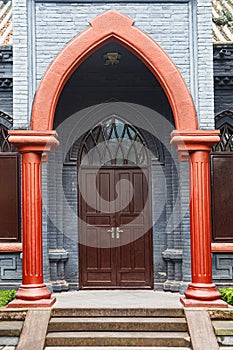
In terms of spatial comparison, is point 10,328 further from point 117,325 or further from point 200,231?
point 200,231

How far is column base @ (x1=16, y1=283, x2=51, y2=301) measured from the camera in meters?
7.76

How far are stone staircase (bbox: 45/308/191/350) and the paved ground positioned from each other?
234 millimetres

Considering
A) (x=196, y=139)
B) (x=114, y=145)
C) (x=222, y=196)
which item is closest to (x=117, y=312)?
(x=196, y=139)

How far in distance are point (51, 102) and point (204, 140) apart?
241 centimetres

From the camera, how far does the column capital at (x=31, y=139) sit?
795cm

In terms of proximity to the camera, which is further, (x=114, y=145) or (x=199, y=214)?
(x=114, y=145)

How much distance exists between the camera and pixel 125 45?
26.9 ft

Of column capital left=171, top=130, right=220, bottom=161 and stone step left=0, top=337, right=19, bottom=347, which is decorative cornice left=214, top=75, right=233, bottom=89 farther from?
stone step left=0, top=337, right=19, bottom=347

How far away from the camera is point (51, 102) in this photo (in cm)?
812

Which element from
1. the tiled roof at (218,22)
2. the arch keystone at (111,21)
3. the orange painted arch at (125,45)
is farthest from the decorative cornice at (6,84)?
the arch keystone at (111,21)

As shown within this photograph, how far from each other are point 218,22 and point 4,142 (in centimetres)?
484

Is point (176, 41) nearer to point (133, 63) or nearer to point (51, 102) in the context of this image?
point (133, 63)

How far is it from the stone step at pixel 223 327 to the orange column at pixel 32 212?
7.90 ft

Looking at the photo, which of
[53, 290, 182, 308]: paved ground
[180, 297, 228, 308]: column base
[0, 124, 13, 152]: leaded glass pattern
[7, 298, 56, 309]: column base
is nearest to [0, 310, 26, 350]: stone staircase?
[7, 298, 56, 309]: column base
